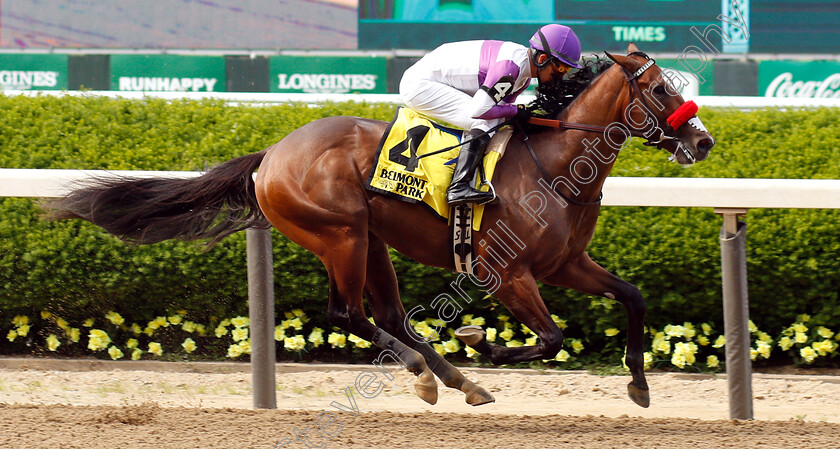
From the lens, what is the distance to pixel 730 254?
12.3ft

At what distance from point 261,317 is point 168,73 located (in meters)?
8.32

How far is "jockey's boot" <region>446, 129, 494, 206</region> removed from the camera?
3467 millimetres

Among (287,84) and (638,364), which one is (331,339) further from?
(287,84)

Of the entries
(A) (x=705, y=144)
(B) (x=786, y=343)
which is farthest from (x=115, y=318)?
(B) (x=786, y=343)

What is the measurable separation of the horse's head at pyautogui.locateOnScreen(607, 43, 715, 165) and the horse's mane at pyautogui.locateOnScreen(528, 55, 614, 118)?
0.48 ft

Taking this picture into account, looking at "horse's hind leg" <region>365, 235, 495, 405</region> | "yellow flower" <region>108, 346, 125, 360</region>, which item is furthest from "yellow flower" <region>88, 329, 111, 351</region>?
"horse's hind leg" <region>365, 235, 495, 405</region>

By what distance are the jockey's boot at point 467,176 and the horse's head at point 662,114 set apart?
579 mm

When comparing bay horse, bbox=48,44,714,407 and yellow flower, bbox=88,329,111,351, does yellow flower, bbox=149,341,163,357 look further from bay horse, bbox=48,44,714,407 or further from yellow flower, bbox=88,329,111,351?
bay horse, bbox=48,44,714,407

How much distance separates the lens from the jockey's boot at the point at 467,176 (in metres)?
3.47

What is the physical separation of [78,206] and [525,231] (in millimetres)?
1941

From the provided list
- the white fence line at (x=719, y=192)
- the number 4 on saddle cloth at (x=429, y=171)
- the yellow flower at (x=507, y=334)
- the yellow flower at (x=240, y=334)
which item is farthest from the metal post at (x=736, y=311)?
the yellow flower at (x=240, y=334)

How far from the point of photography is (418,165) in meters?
3.60

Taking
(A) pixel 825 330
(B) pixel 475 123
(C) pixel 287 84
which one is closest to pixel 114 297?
(B) pixel 475 123

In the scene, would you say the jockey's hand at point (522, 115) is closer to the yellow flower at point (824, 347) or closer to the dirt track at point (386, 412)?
the dirt track at point (386, 412)
